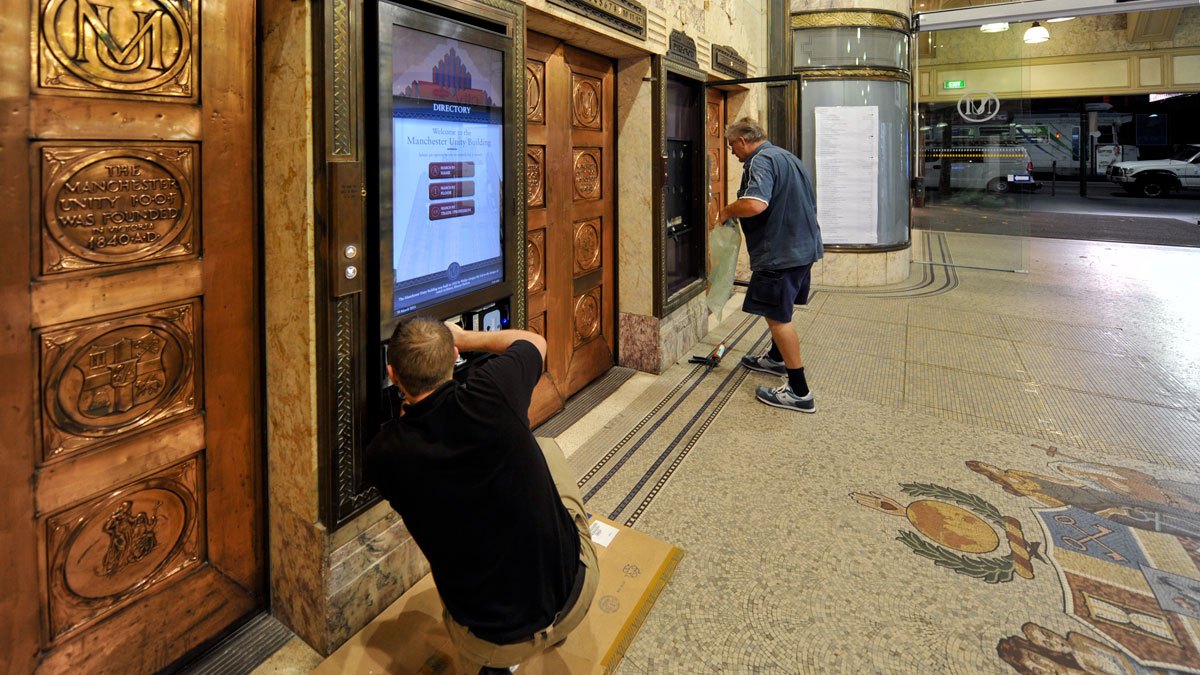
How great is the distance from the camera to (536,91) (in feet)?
10.5

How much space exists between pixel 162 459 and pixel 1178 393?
499 centimetres

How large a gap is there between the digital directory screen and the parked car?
2237 centimetres

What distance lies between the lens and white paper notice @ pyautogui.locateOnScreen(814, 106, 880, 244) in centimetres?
685

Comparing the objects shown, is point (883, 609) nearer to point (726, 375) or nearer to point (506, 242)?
point (506, 242)

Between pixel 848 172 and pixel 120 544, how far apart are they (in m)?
6.92

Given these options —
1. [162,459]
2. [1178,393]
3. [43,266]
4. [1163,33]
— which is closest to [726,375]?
[1178,393]

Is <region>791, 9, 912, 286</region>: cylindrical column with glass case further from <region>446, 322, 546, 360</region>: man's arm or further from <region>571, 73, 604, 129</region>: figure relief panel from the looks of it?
<region>446, 322, 546, 360</region>: man's arm

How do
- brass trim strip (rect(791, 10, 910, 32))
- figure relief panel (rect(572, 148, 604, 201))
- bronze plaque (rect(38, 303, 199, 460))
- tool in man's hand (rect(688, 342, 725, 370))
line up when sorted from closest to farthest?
bronze plaque (rect(38, 303, 199, 460))
figure relief panel (rect(572, 148, 604, 201))
tool in man's hand (rect(688, 342, 725, 370))
brass trim strip (rect(791, 10, 910, 32))

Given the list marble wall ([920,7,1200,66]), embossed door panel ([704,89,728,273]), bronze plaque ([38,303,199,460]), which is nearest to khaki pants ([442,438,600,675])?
bronze plaque ([38,303,199,460])

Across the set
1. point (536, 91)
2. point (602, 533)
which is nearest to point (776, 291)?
point (536, 91)

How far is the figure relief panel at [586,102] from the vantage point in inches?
142

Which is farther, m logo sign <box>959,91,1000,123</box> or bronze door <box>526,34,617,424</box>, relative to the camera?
m logo sign <box>959,91,1000,123</box>

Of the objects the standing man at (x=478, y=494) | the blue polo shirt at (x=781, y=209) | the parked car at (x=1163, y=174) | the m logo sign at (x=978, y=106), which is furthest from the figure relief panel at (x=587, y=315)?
the parked car at (x=1163, y=174)

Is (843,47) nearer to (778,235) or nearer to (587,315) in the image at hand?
(778,235)
